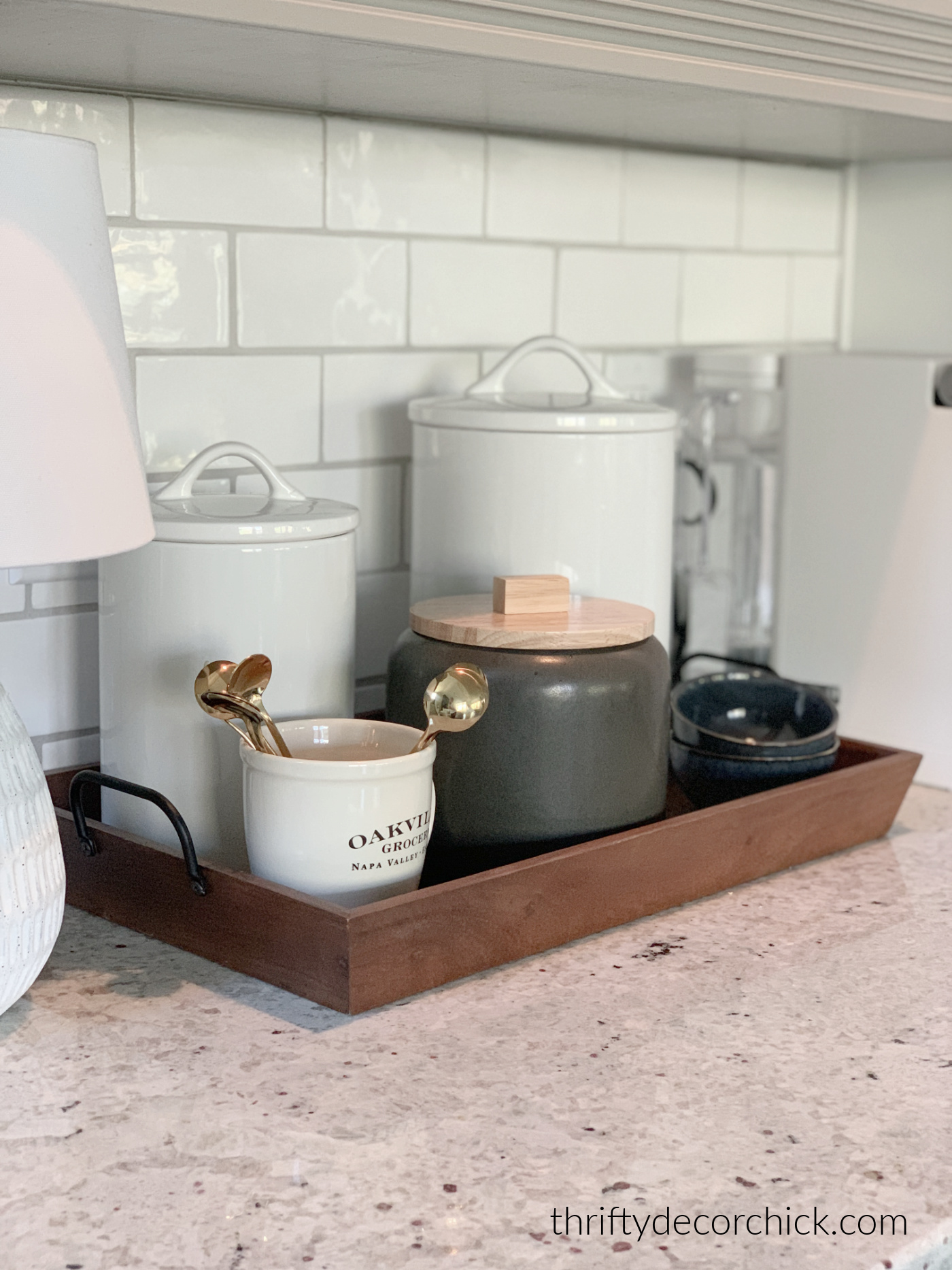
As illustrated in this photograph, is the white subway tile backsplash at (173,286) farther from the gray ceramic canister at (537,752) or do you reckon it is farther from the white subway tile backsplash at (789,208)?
the white subway tile backsplash at (789,208)

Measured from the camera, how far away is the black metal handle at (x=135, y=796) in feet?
2.62

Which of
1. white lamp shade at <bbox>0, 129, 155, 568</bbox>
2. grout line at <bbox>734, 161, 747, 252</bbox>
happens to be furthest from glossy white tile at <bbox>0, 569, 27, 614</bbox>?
grout line at <bbox>734, 161, 747, 252</bbox>

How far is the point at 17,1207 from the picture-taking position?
58 cm

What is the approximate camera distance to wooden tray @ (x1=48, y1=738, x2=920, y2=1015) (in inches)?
29.7

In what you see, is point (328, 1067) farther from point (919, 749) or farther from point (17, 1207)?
point (919, 749)

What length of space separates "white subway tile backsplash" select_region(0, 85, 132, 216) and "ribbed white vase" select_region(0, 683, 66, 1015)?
0.39 meters

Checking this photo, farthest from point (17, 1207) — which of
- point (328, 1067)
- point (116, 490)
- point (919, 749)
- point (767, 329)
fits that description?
point (767, 329)

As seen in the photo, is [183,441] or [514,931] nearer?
[514,931]

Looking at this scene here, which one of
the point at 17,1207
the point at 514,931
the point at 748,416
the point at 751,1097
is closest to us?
the point at 17,1207

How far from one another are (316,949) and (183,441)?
43 centimetres

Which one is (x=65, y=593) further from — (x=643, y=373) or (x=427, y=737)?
(x=643, y=373)

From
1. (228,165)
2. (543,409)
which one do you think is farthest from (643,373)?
(228,165)

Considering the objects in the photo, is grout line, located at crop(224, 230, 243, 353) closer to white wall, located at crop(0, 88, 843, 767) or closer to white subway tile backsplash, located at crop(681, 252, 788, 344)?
white wall, located at crop(0, 88, 843, 767)

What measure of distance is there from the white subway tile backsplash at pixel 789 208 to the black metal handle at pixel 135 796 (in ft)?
2.85
